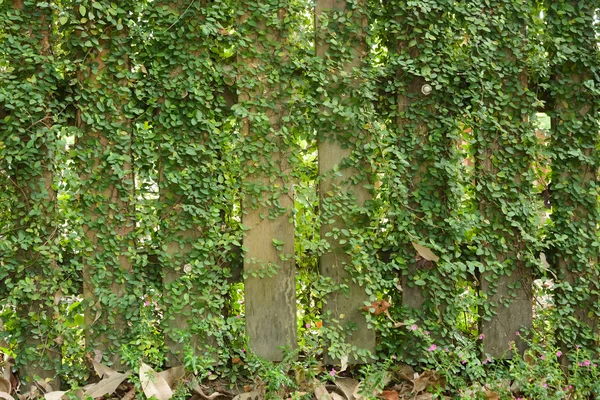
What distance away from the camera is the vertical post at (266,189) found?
9.60 ft

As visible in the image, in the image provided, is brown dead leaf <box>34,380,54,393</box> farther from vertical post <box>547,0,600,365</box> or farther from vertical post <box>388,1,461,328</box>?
vertical post <box>547,0,600,365</box>

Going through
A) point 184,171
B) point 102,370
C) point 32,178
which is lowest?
point 102,370

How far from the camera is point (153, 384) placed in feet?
9.09

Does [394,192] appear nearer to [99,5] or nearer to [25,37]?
[99,5]

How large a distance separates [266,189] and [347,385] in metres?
1.09

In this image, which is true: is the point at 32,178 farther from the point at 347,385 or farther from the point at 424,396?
the point at 424,396

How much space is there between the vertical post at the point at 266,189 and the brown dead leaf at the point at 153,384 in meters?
Answer: 0.48

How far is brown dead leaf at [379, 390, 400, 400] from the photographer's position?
9.69ft

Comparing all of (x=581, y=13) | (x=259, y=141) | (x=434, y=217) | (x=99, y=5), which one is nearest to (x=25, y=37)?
(x=99, y=5)

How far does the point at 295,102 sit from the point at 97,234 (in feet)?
3.80

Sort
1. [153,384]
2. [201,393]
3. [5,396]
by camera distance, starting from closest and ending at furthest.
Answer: [5,396] → [153,384] → [201,393]

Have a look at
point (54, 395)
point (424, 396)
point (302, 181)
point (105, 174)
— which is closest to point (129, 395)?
point (54, 395)

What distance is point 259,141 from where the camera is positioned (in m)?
2.96

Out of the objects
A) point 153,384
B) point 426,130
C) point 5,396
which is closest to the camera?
point 5,396
